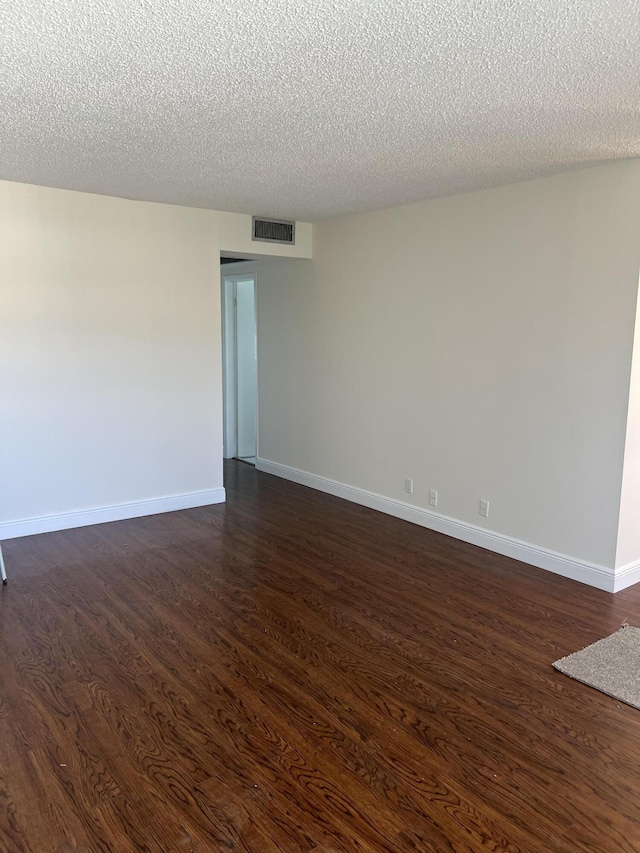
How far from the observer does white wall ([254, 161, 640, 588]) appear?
3.60 metres

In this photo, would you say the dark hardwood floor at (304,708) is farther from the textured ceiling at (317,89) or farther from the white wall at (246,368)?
the white wall at (246,368)

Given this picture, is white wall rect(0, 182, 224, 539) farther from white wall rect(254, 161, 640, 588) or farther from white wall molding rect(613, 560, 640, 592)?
white wall molding rect(613, 560, 640, 592)

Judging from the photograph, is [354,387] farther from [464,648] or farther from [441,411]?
[464,648]

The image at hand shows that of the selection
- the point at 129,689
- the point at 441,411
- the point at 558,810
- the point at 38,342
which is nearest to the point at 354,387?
the point at 441,411

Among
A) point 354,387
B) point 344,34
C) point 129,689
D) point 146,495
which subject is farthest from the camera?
point 354,387

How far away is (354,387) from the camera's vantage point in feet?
17.9

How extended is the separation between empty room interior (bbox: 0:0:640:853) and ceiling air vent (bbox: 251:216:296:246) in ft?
0.08

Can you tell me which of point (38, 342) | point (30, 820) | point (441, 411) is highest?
point (38, 342)

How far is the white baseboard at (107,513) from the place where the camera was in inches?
177

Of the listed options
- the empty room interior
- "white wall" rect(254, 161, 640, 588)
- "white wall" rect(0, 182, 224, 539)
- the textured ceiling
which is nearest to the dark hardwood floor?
the empty room interior

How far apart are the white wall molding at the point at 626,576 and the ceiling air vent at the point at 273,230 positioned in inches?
148

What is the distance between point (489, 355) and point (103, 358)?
2.84 metres

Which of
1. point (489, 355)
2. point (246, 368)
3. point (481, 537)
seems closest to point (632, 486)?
point (481, 537)

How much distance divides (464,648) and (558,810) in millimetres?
1034
